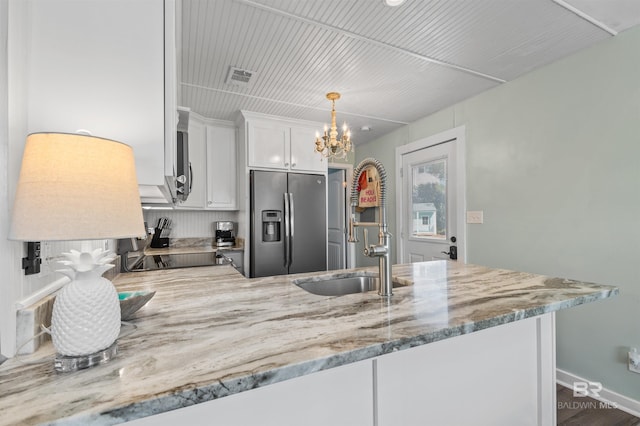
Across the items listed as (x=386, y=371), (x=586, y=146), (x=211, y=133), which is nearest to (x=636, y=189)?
(x=586, y=146)

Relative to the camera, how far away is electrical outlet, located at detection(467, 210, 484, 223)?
9.09ft

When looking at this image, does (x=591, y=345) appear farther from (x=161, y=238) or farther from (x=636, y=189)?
(x=161, y=238)

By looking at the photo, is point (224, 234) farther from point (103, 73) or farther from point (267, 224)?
point (103, 73)

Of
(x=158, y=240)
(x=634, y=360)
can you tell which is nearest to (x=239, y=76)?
(x=158, y=240)

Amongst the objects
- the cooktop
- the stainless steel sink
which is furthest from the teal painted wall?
the cooktop

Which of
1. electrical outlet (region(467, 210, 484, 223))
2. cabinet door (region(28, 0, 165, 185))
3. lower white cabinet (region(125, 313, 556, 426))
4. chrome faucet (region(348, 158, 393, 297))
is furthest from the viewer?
electrical outlet (region(467, 210, 484, 223))

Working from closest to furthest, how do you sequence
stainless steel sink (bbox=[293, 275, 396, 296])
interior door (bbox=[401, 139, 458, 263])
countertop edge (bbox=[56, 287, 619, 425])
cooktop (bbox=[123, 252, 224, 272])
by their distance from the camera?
countertop edge (bbox=[56, 287, 619, 425])
stainless steel sink (bbox=[293, 275, 396, 296])
cooktop (bbox=[123, 252, 224, 272])
interior door (bbox=[401, 139, 458, 263])

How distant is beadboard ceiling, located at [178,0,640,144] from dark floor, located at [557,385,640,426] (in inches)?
94.0

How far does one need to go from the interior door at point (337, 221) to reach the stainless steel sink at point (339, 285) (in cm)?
293

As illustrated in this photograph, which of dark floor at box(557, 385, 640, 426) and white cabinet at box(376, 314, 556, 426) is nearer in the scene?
white cabinet at box(376, 314, 556, 426)

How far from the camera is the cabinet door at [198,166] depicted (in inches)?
132

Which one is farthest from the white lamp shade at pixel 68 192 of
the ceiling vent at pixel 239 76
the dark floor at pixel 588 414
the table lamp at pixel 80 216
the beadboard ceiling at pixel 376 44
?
the dark floor at pixel 588 414

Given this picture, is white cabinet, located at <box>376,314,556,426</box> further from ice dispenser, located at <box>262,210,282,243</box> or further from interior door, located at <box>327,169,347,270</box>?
interior door, located at <box>327,169,347,270</box>

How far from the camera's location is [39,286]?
2.53ft
